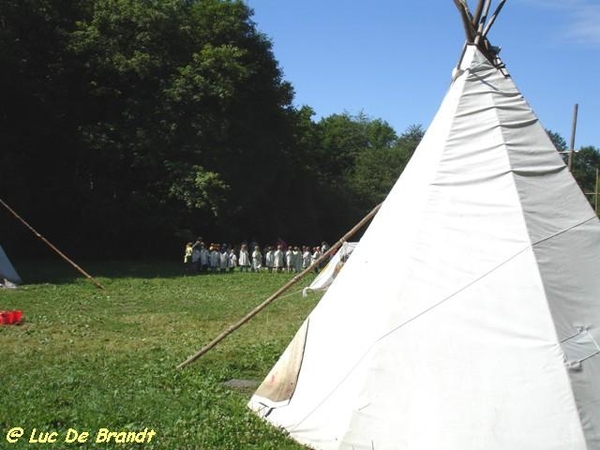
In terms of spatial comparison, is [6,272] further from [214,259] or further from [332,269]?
[214,259]

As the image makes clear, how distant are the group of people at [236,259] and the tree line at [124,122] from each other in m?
2.54

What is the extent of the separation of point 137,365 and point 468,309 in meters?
5.48

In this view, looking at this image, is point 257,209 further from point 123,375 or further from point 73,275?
point 123,375

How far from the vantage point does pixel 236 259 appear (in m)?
37.6

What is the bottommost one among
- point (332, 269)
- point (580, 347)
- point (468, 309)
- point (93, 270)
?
point (93, 270)

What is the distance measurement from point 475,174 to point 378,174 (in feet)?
206

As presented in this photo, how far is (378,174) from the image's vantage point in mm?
68812

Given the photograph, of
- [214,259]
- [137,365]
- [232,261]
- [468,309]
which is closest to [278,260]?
[232,261]

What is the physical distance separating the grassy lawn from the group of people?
42.3 ft

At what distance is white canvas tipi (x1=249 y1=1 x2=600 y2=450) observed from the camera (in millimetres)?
5689

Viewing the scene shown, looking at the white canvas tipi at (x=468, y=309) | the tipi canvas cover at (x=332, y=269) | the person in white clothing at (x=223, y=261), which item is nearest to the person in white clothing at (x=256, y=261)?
the person in white clothing at (x=223, y=261)

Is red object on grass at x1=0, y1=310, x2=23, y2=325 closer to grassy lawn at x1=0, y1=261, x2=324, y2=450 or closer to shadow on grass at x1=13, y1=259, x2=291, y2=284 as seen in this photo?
grassy lawn at x1=0, y1=261, x2=324, y2=450

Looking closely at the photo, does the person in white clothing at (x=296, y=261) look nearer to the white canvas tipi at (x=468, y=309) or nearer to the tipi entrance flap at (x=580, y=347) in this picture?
the white canvas tipi at (x=468, y=309)

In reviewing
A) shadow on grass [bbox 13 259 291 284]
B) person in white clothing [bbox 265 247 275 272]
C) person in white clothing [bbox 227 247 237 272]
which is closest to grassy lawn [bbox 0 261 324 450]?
shadow on grass [bbox 13 259 291 284]
